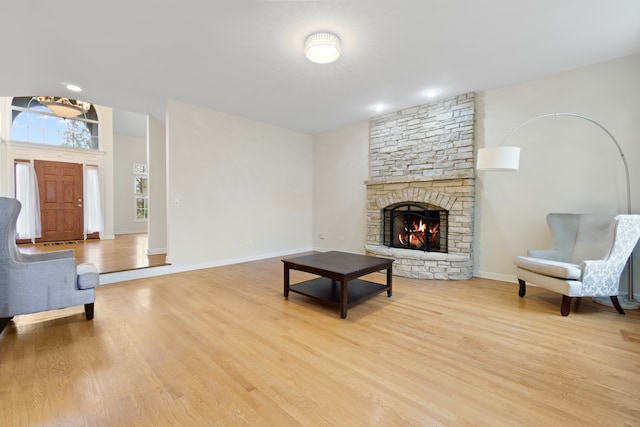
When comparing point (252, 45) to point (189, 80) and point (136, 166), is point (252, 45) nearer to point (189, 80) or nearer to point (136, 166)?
point (189, 80)

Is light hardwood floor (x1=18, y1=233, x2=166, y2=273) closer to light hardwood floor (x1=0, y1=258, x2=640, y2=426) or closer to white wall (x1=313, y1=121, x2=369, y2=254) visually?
light hardwood floor (x1=0, y1=258, x2=640, y2=426)

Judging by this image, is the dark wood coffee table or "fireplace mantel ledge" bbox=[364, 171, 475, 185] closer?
the dark wood coffee table

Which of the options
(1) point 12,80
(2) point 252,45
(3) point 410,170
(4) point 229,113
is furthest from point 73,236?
(3) point 410,170

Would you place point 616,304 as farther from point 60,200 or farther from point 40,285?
point 60,200

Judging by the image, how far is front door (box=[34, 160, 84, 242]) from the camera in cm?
696

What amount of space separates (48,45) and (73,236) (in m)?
6.17

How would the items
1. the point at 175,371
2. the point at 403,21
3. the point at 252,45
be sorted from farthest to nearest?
the point at 252,45, the point at 403,21, the point at 175,371

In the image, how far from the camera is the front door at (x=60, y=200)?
6965 mm

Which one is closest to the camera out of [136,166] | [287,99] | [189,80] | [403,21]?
[403,21]

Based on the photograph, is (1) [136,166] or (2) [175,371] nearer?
A: (2) [175,371]

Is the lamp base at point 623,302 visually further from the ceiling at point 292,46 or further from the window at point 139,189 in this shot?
the window at point 139,189

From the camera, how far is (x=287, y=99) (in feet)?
14.9

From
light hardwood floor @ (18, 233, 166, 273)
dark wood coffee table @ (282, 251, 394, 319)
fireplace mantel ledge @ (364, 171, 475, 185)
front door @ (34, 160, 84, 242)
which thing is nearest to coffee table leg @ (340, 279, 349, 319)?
dark wood coffee table @ (282, 251, 394, 319)

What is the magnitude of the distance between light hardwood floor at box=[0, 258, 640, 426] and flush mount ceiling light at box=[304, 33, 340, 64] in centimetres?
270
